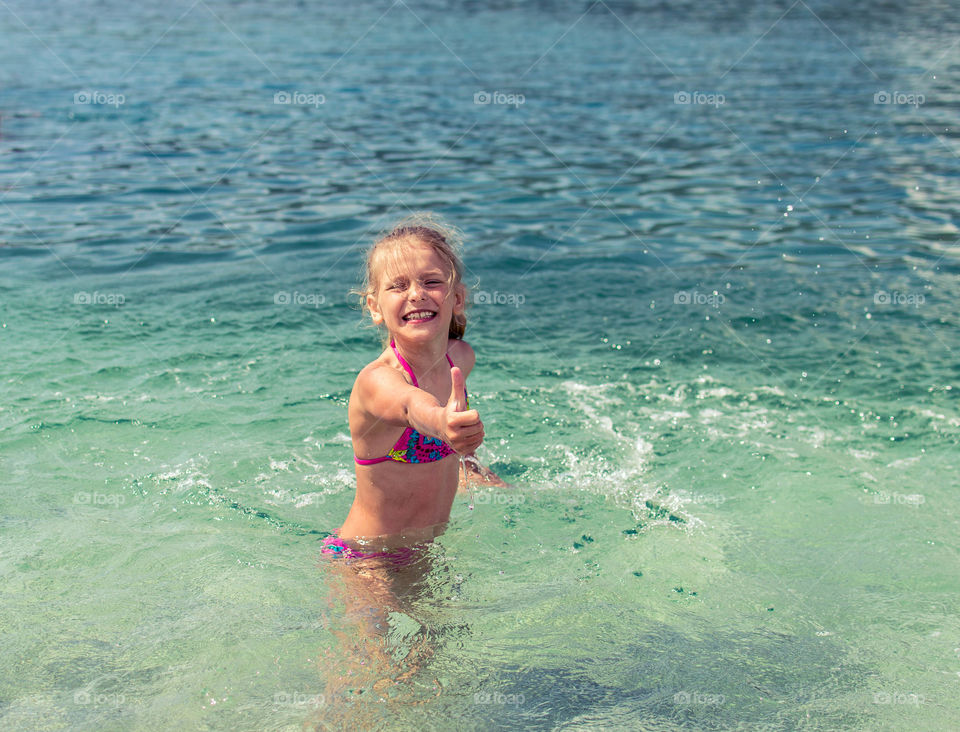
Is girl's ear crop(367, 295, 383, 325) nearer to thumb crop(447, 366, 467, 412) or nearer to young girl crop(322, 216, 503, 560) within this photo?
young girl crop(322, 216, 503, 560)

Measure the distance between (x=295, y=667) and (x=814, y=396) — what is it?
14.3ft

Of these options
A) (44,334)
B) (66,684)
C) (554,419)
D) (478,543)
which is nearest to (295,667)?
(66,684)

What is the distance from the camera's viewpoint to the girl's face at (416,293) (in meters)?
3.96

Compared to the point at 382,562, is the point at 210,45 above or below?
above

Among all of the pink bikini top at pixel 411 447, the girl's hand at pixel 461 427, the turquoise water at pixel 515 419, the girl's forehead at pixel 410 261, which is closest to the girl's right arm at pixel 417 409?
Answer: the girl's hand at pixel 461 427

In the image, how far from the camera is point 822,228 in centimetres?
1073

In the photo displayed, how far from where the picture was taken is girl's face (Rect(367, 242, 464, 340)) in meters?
3.96

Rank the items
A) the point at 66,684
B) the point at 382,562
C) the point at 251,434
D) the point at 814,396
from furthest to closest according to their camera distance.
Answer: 1. the point at 814,396
2. the point at 251,434
3. the point at 382,562
4. the point at 66,684

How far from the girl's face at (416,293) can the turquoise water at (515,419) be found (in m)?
1.12

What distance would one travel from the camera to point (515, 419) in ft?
21.1

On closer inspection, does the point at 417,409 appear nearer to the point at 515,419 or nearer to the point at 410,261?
the point at 410,261

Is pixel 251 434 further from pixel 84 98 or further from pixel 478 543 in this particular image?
pixel 84 98

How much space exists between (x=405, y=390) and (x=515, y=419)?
2.79 m

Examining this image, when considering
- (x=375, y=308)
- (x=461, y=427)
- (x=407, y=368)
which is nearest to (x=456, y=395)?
(x=461, y=427)
